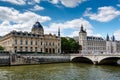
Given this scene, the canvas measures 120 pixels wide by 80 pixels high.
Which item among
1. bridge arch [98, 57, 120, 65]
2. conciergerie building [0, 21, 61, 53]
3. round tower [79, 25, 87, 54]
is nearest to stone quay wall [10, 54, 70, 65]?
conciergerie building [0, 21, 61, 53]

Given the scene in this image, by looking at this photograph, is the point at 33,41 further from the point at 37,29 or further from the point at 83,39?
the point at 83,39

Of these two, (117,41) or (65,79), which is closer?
(65,79)

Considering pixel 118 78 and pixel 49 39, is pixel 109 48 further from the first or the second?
pixel 118 78

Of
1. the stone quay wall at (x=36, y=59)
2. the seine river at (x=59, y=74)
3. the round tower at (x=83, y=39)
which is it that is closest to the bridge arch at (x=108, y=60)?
the seine river at (x=59, y=74)

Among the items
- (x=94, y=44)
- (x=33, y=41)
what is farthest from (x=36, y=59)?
(x=94, y=44)

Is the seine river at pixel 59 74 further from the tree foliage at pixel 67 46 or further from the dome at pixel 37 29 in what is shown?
the tree foliage at pixel 67 46

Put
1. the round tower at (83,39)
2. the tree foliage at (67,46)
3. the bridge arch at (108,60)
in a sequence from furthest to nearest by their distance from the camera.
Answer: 1. the round tower at (83,39)
2. the tree foliage at (67,46)
3. the bridge arch at (108,60)

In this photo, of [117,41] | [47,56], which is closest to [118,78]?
[47,56]

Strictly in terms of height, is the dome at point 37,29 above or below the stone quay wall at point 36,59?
above

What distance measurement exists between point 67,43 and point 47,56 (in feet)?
101

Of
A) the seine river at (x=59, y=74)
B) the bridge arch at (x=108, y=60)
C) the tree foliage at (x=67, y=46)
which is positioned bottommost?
the seine river at (x=59, y=74)

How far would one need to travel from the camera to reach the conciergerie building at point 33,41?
7131cm

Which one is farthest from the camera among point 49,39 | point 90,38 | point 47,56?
point 90,38

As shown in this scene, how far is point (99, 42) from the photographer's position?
137375 mm
